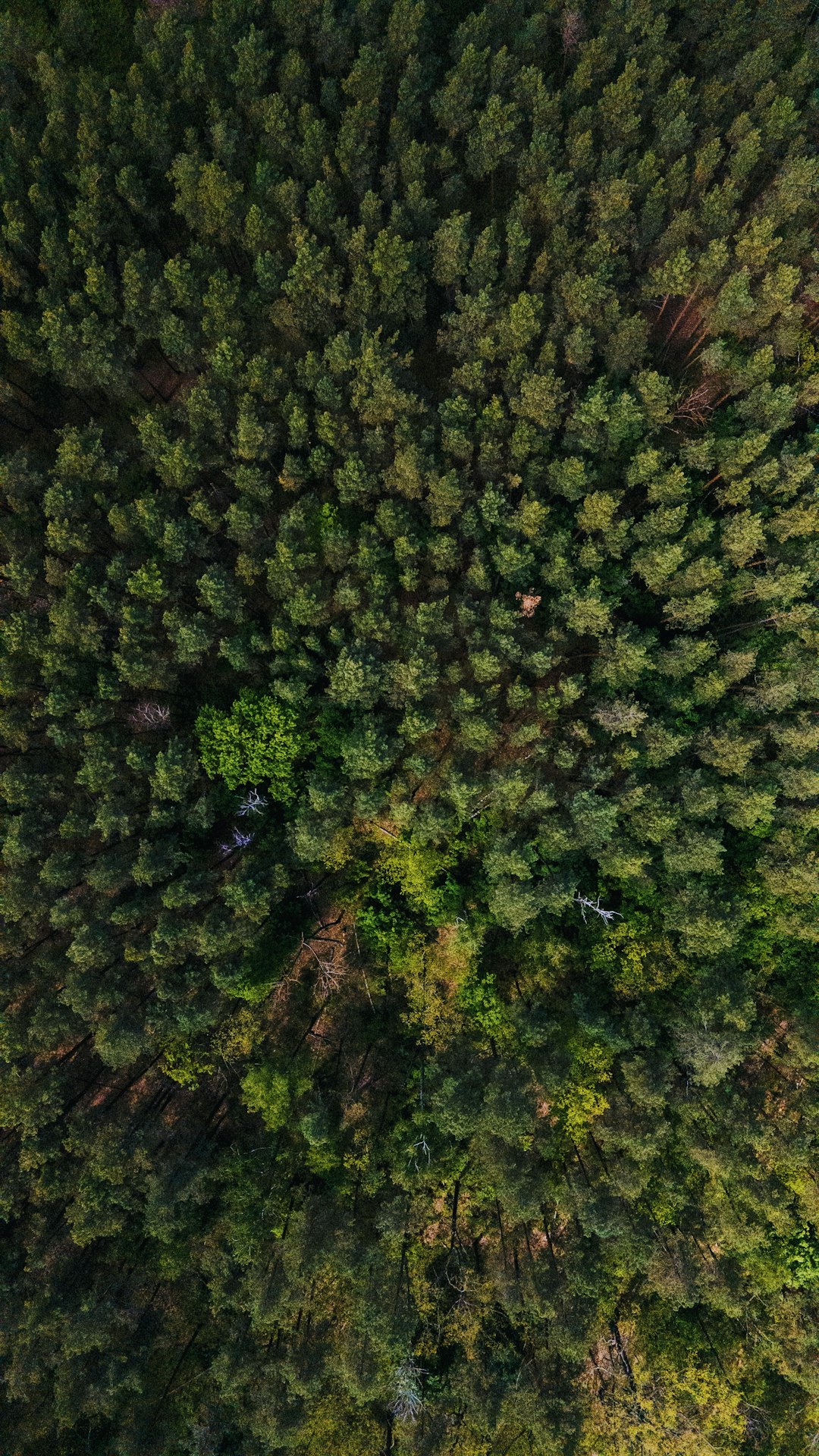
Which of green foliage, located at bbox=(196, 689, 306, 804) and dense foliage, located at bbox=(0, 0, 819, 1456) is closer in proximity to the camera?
dense foliage, located at bbox=(0, 0, 819, 1456)

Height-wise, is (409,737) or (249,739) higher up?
(409,737)

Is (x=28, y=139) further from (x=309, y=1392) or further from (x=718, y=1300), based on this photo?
(x=718, y=1300)

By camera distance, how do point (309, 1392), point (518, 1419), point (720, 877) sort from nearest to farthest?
point (309, 1392) < point (518, 1419) < point (720, 877)

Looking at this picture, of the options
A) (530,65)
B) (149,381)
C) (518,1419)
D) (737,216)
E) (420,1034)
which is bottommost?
(518,1419)

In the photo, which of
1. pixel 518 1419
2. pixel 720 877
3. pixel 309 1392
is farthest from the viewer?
pixel 720 877

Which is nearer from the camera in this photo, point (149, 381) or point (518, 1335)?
point (518, 1335)

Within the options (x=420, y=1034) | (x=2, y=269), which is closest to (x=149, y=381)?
(x=2, y=269)

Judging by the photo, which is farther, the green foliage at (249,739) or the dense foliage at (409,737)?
the green foliage at (249,739)

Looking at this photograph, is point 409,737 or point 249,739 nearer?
point 249,739
